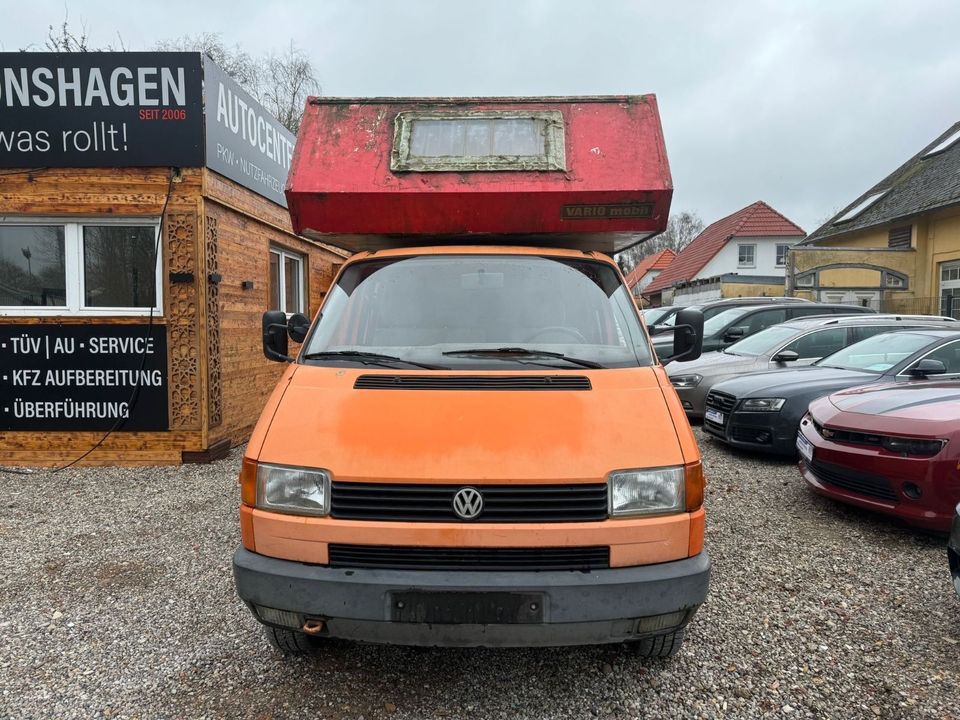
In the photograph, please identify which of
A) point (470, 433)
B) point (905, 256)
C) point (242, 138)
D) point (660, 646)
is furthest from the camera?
point (905, 256)

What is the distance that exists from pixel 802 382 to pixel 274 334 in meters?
5.66

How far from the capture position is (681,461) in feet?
8.57

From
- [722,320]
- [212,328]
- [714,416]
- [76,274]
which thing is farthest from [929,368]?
[76,274]

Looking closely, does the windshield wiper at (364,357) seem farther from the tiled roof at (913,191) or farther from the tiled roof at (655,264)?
the tiled roof at (655,264)

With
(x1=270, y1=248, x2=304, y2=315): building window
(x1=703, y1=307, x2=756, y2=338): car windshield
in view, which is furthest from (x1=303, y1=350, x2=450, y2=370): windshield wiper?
(x1=703, y1=307, x2=756, y2=338): car windshield

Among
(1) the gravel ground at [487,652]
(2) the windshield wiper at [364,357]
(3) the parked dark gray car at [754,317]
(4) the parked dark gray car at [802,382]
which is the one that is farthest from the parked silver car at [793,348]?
(2) the windshield wiper at [364,357]

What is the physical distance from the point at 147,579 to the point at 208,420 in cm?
300

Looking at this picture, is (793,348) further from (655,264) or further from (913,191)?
(655,264)

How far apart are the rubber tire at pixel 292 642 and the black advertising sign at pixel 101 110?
538 centimetres

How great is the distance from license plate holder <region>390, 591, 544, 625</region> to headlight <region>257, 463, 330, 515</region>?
0.48 meters

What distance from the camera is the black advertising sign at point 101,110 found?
646cm

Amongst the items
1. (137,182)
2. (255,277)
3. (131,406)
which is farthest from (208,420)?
(137,182)

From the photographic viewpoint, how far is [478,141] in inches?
163

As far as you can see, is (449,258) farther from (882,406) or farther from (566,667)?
(882,406)
